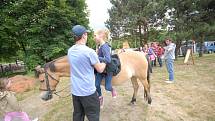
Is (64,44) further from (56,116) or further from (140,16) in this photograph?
(56,116)

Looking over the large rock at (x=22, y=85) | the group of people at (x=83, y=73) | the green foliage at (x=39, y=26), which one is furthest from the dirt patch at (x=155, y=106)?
the green foliage at (x=39, y=26)

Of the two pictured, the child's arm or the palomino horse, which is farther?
the child's arm

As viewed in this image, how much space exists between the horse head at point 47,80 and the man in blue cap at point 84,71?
60.3 inches

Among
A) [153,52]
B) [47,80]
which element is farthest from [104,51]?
[153,52]

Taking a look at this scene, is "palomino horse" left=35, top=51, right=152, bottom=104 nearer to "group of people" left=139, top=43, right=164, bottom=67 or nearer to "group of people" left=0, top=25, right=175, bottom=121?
"group of people" left=0, top=25, right=175, bottom=121

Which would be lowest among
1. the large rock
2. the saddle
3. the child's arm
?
the large rock

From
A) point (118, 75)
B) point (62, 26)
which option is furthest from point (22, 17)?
point (118, 75)

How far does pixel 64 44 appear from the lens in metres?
23.0

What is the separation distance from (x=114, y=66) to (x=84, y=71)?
236cm

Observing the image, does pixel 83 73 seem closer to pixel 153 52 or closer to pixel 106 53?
pixel 106 53

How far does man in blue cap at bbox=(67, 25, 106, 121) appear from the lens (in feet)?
13.5

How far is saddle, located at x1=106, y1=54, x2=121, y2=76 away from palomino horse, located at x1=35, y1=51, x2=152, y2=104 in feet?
0.60

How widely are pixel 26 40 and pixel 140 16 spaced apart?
10.7 m

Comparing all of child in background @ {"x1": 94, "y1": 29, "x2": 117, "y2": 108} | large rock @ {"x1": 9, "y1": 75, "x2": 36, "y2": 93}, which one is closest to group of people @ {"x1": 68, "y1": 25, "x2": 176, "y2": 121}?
child in background @ {"x1": 94, "y1": 29, "x2": 117, "y2": 108}
